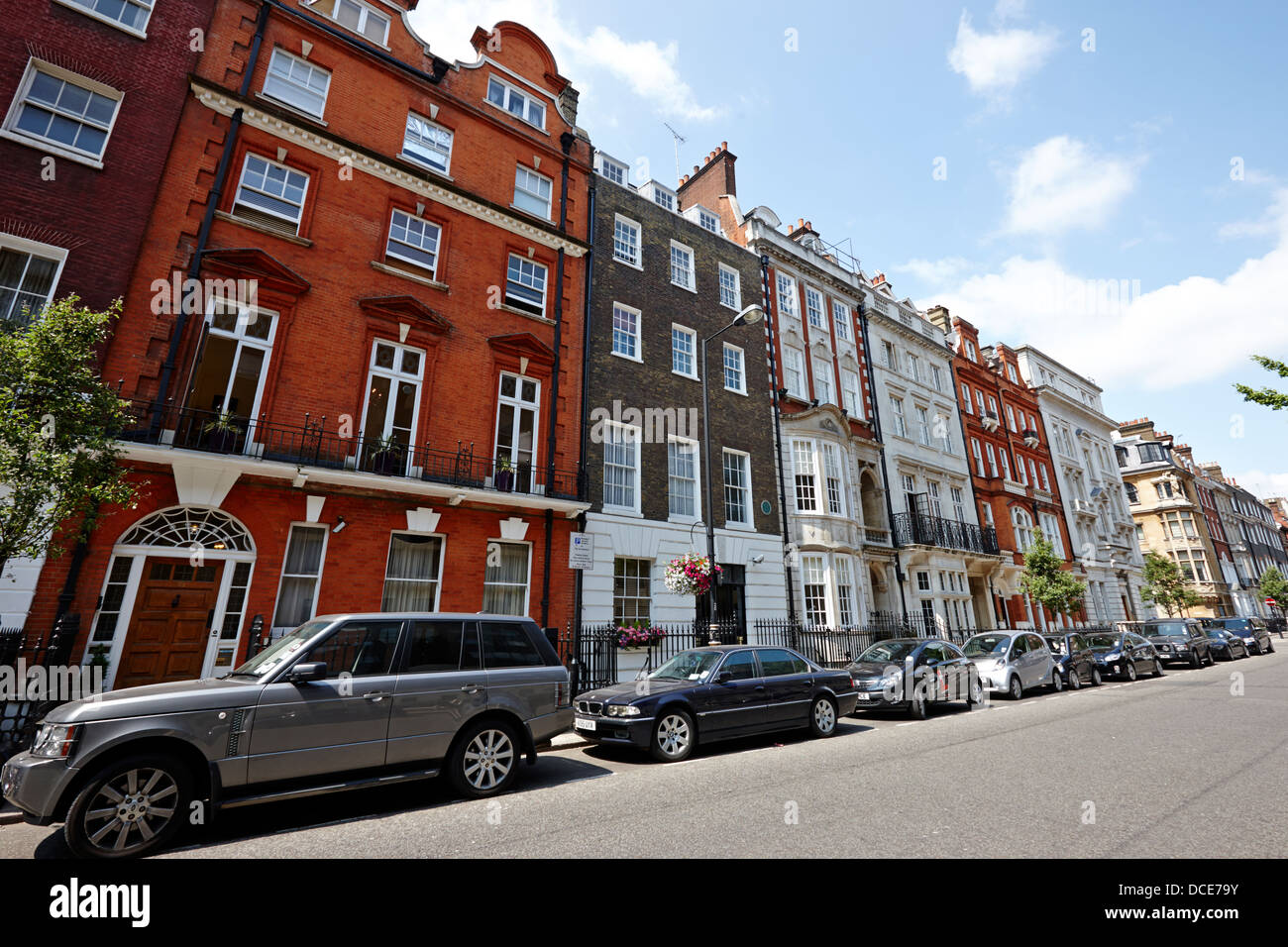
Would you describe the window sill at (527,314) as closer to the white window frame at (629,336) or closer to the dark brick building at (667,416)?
the dark brick building at (667,416)

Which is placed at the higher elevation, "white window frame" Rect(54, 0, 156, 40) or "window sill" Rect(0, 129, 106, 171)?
"white window frame" Rect(54, 0, 156, 40)

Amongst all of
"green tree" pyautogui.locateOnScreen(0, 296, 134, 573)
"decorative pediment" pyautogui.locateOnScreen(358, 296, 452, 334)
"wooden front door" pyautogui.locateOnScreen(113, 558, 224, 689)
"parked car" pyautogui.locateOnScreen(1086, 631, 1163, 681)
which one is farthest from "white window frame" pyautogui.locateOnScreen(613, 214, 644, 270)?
"parked car" pyautogui.locateOnScreen(1086, 631, 1163, 681)

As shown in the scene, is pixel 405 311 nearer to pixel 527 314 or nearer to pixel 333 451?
pixel 527 314

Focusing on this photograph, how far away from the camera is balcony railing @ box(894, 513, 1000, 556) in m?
23.0

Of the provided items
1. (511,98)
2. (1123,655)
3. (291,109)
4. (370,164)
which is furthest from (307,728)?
(1123,655)

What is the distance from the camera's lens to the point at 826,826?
5.11m

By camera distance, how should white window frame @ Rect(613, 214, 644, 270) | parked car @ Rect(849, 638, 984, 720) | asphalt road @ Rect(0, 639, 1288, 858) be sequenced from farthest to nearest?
white window frame @ Rect(613, 214, 644, 270) → parked car @ Rect(849, 638, 984, 720) → asphalt road @ Rect(0, 639, 1288, 858)

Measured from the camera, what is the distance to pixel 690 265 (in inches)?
797

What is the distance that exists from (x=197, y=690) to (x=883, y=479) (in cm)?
2305

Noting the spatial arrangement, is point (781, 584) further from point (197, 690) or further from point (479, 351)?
point (197, 690)

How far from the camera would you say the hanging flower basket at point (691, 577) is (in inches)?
561

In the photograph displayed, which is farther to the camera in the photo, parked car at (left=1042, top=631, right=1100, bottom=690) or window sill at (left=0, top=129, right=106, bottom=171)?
parked car at (left=1042, top=631, right=1100, bottom=690)

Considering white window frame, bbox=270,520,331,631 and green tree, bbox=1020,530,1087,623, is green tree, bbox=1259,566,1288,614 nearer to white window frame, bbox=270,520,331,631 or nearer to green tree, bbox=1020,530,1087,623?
green tree, bbox=1020,530,1087,623
